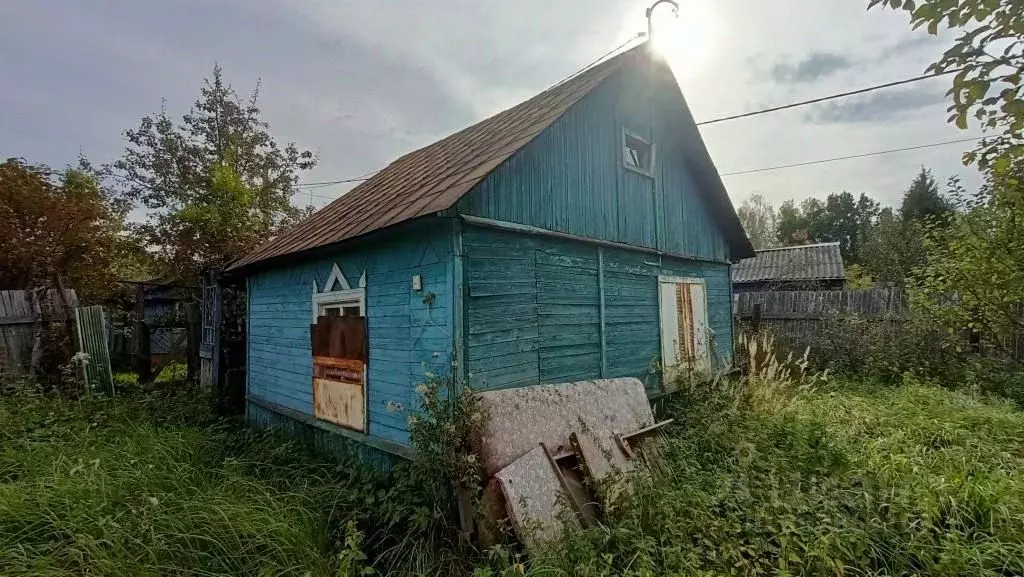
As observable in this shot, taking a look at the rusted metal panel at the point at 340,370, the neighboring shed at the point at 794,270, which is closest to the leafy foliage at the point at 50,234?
the rusted metal panel at the point at 340,370

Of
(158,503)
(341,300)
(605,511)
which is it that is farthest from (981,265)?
(158,503)

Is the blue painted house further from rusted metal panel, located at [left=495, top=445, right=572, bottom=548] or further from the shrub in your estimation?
the shrub

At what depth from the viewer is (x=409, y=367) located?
4.37 metres

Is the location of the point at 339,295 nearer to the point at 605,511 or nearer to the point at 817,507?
the point at 605,511

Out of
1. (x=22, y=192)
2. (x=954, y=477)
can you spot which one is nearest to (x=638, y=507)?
(x=954, y=477)

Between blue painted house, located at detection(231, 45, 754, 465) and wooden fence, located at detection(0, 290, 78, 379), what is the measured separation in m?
3.67

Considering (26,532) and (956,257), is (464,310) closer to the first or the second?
(26,532)

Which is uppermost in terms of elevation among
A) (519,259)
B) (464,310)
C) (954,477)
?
(519,259)

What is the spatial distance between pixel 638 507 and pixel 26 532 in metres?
4.42

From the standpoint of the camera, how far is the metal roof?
19.0m

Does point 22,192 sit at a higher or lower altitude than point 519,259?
higher

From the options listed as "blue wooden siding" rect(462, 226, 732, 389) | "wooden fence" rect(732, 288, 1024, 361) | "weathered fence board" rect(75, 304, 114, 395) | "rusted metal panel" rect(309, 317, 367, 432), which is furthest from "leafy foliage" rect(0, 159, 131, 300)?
"wooden fence" rect(732, 288, 1024, 361)

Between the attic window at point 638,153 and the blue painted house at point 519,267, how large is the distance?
0.08ft

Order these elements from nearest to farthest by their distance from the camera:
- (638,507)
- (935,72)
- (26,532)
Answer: (935,72) < (26,532) < (638,507)
